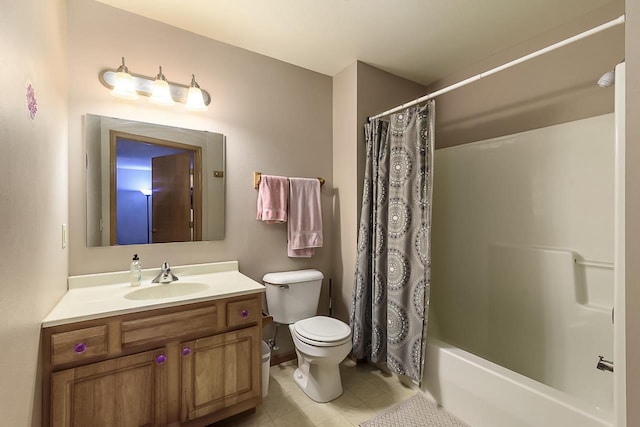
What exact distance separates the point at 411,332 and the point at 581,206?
127cm

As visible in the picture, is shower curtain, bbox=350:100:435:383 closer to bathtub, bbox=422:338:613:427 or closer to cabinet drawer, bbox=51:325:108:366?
bathtub, bbox=422:338:613:427

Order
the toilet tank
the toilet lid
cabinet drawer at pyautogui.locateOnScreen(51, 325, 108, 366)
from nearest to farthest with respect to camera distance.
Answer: cabinet drawer at pyautogui.locateOnScreen(51, 325, 108, 366) < the toilet lid < the toilet tank

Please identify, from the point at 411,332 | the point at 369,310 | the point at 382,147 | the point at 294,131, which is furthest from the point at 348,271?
the point at 294,131

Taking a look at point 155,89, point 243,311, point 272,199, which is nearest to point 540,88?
point 272,199

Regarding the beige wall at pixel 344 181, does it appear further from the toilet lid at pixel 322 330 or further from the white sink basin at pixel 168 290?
the white sink basin at pixel 168 290

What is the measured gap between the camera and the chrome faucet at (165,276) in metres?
1.68

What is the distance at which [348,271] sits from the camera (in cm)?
235

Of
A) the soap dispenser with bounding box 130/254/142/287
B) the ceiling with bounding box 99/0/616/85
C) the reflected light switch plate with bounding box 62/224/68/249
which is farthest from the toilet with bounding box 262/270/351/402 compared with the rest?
the ceiling with bounding box 99/0/616/85

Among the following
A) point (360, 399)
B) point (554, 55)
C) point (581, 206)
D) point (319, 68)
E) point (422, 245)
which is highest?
point (319, 68)

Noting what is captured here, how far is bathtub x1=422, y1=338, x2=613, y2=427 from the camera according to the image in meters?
1.24

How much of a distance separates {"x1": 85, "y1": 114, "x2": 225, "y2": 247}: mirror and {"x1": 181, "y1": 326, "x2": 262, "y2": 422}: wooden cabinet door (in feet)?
2.36

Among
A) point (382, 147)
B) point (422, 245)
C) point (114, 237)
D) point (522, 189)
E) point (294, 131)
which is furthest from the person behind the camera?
point (294, 131)

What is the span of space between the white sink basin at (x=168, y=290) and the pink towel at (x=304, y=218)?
757mm

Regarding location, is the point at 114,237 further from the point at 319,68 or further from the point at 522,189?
the point at 522,189
